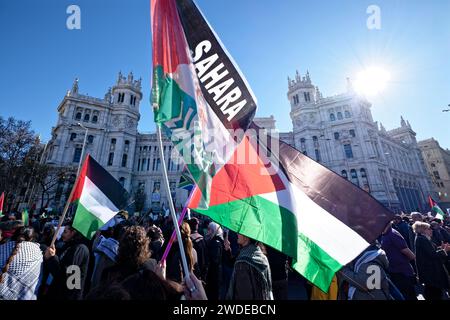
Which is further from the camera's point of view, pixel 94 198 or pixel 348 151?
pixel 348 151

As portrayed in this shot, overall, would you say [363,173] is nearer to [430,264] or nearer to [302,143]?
[302,143]

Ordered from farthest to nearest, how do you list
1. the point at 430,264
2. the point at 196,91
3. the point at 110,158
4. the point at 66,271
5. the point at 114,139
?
1. the point at 114,139
2. the point at 110,158
3. the point at 430,264
4. the point at 66,271
5. the point at 196,91

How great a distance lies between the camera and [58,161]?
115 ft

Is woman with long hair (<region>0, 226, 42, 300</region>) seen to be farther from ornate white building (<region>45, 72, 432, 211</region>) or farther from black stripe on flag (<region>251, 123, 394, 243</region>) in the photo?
ornate white building (<region>45, 72, 432, 211</region>)

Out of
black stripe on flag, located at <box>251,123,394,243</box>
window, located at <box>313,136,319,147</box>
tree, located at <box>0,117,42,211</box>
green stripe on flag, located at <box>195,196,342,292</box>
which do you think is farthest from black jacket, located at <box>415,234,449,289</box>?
window, located at <box>313,136,319,147</box>

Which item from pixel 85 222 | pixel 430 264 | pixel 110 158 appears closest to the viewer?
pixel 85 222

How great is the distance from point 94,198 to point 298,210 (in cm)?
419

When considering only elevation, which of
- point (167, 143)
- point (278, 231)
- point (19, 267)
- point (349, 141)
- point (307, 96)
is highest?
point (307, 96)

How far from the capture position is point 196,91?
8.16ft

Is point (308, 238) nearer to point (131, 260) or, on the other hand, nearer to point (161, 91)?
point (131, 260)

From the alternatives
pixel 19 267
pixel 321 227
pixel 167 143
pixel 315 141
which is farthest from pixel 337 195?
pixel 167 143

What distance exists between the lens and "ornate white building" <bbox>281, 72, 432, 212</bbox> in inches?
1495

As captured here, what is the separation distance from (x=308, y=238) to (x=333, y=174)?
959 mm

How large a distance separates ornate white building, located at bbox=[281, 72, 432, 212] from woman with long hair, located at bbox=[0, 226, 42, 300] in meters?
40.4
